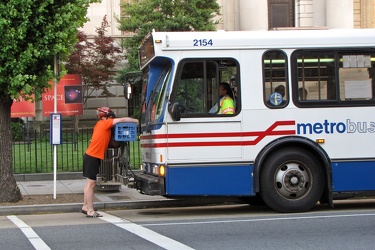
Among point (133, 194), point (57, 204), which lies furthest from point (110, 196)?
point (57, 204)

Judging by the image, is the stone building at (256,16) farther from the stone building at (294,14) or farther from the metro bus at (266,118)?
the metro bus at (266,118)

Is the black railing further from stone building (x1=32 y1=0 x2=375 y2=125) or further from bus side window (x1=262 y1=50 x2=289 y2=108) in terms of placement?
stone building (x1=32 y1=0 x2=375 y2=125)

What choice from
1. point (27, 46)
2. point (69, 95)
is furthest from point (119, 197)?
point (69, 95)

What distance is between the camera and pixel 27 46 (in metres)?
12.0

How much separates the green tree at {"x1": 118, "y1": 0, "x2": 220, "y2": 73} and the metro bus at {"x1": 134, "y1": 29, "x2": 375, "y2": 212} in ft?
55.5

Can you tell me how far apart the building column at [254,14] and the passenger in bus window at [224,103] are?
2116cm

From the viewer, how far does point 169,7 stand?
28453 mm

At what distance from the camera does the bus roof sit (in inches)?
419

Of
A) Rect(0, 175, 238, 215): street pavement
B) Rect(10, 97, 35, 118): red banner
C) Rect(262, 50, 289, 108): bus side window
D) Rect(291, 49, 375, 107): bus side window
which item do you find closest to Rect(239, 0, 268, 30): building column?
Rect(10, 97, 35, 118): red banner

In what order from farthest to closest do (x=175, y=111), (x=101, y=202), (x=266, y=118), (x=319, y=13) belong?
(x=319, y=13)
(x=101, y=202)
(x=266, y=118)
(x=175, y=111)

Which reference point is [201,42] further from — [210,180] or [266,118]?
[210,180]

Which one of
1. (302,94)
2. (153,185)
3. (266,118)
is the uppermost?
(302,94)

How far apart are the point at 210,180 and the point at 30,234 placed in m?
3.18

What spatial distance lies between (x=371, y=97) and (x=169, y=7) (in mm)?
18553
